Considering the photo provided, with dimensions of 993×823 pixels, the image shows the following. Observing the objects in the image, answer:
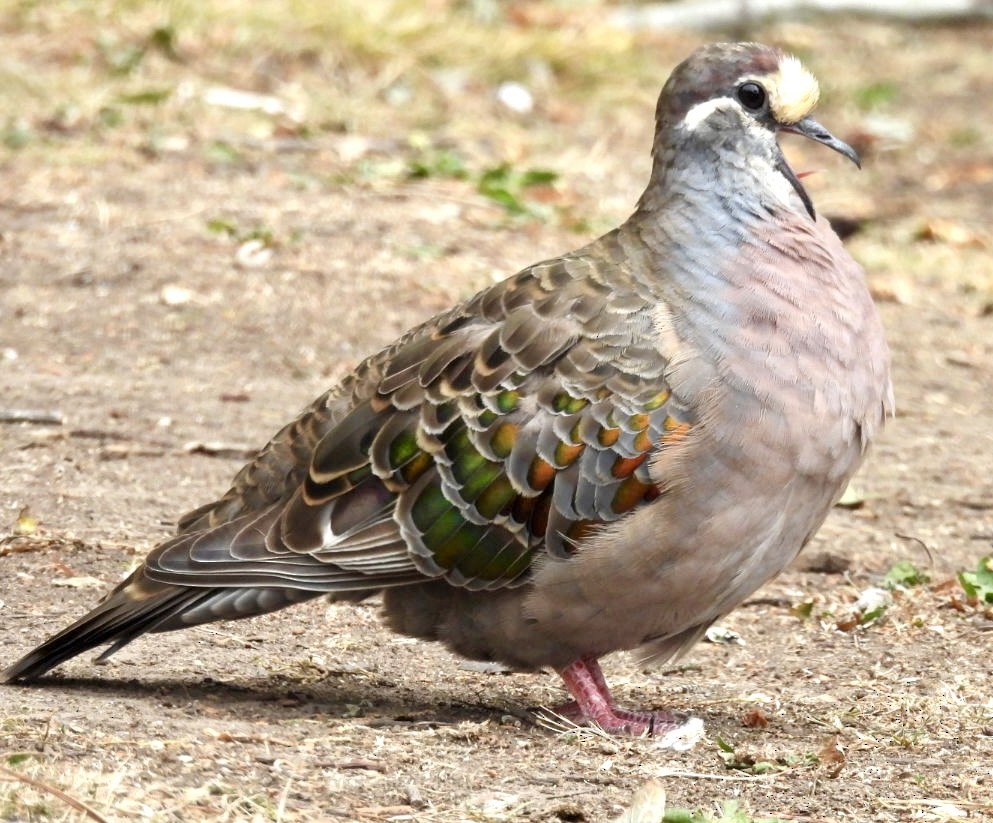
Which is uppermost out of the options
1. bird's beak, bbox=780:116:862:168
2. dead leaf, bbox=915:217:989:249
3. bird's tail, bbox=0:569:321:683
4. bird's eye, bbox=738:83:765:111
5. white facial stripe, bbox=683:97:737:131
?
bird's eye, bbox=738:83:765:111

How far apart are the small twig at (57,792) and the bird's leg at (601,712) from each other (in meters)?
1.53

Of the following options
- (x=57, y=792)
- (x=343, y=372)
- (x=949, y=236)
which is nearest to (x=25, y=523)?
(x=343, y=372)

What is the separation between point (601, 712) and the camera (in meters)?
4.44

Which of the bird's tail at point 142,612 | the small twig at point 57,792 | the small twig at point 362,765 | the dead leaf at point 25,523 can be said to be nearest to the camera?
the small twig at point 57,792

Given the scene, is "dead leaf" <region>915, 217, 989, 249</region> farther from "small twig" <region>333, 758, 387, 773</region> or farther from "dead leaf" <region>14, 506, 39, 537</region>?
"small twig" <region>333, 758, 387, 773</region>

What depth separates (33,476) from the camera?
603 cm

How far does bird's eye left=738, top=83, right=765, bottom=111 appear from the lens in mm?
4477

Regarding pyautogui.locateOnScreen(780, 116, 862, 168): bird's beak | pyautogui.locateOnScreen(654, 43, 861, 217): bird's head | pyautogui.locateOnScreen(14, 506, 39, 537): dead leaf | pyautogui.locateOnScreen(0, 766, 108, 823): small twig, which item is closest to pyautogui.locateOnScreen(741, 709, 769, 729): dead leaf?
pyautogui.locateOnScreen(654, 43, 861, 217): bird's head

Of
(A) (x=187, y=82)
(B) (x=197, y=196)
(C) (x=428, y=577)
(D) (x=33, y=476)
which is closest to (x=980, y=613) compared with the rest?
(C) (x=428, y=577)

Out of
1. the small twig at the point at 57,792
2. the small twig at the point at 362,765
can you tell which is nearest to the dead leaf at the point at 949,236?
the small twig at the point at 362,765

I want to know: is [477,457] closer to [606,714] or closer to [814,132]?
[606,714]

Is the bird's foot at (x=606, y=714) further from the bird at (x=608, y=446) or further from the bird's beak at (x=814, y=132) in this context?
the bird's beak at (x=814, y=132)

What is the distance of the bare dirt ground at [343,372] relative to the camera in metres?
3.89

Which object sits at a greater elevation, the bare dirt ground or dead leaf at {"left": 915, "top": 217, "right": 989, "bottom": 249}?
the bare dirt ground
